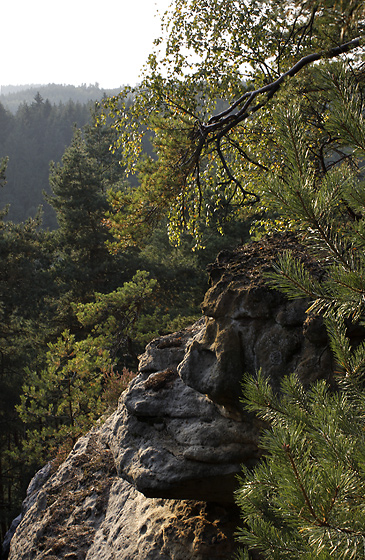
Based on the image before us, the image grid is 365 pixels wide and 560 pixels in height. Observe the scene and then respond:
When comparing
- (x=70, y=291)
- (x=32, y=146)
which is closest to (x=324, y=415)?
(x=70, y=291)

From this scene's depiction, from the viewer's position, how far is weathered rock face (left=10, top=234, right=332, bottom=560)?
136 inches

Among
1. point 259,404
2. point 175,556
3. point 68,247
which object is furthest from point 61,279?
point 259,404

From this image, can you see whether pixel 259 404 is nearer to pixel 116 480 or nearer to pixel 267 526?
pixel 267 526

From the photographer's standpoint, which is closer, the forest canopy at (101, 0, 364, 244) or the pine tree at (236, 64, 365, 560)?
the pine tree at (236, 64, 365, 560)

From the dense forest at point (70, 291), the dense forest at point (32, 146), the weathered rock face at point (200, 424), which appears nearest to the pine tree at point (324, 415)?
the weathered rock face at point (200, 424)

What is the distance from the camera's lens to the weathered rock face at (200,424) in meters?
3.45

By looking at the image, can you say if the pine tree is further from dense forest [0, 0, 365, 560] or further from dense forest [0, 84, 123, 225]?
dense forest [0, 84, 123, 225]

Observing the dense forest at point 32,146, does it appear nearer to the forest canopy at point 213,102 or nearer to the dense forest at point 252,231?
the dense forest at point 252,231

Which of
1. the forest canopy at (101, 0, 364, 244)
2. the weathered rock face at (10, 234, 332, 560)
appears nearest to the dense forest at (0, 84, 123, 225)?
the forest canopy at (101, 0, 364, 244)

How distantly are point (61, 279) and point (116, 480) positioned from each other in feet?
38.2

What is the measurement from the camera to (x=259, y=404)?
6.93 feet

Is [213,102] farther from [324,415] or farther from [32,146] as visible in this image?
[32,146]

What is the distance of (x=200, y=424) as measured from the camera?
3879 millimetres

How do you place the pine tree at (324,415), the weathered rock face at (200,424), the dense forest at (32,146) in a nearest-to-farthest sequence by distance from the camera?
the pine tree at (324,415), the weathered rock face at (200,424), the dense forest at (32,146)
